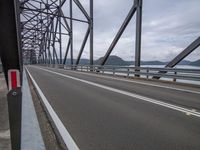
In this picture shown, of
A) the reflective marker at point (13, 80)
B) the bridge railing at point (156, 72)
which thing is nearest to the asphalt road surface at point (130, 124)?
the reflective marker at point (13, 80)

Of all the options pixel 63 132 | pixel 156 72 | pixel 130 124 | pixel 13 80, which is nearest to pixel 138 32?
pixel 156 72

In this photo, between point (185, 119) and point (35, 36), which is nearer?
point (185, 119)

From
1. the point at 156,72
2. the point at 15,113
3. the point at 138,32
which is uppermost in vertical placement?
the point at 138,32

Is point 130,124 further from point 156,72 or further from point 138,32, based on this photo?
point 138,32

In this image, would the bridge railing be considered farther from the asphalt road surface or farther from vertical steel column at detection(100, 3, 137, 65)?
the asphalt road surface

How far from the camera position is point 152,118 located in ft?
19.3

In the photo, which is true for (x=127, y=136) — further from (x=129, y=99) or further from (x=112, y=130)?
(x=129, y=99)

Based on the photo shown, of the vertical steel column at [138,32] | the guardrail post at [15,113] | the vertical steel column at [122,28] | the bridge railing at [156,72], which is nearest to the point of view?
the guardrail post at [15,113]

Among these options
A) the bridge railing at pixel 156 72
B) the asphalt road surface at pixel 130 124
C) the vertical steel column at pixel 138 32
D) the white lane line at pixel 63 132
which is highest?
the vertical steel column at pixel 138 32

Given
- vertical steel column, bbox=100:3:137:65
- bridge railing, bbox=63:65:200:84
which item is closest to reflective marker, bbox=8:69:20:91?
bridge railing, bbox=63:65:200:84

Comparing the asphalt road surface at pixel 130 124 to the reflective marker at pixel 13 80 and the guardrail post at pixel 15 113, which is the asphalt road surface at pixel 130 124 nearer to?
the guardrail post at pixel 15 113

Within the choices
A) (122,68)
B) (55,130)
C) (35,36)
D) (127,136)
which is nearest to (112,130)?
(127,136)

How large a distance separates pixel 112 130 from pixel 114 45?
54.3ft

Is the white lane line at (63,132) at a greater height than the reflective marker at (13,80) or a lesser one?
lesser
